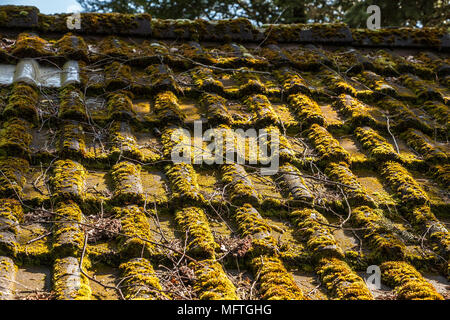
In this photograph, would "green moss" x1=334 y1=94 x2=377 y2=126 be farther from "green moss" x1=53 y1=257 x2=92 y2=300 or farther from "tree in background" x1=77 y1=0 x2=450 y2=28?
"tree in background" x1=77 y1=0 x2=450 y2=28

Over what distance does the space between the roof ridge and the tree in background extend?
20.0ft

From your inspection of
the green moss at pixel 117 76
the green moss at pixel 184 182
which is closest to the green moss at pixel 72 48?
the green moss at pixel 117 76

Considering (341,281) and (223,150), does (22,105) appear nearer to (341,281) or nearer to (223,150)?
(223,150)

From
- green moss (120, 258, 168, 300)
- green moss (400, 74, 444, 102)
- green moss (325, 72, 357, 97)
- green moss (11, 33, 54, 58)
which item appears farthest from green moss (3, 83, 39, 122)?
green moss (400, 74, 444, 102)

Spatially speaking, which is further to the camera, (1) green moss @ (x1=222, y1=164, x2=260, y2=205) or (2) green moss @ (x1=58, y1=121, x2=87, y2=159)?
(2) green moss @ (x1=58, y1=121, x2=87, y2=159)

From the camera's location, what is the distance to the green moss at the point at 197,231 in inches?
73.2

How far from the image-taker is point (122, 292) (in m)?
1.65

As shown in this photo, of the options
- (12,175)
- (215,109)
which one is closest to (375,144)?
(215,109)

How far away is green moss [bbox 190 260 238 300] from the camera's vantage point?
166cm

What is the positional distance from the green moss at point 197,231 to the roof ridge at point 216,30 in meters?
2.24

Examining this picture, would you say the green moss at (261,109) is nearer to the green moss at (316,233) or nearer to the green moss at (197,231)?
the green moss at (316,233)

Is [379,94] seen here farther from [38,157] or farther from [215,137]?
[38,157]
